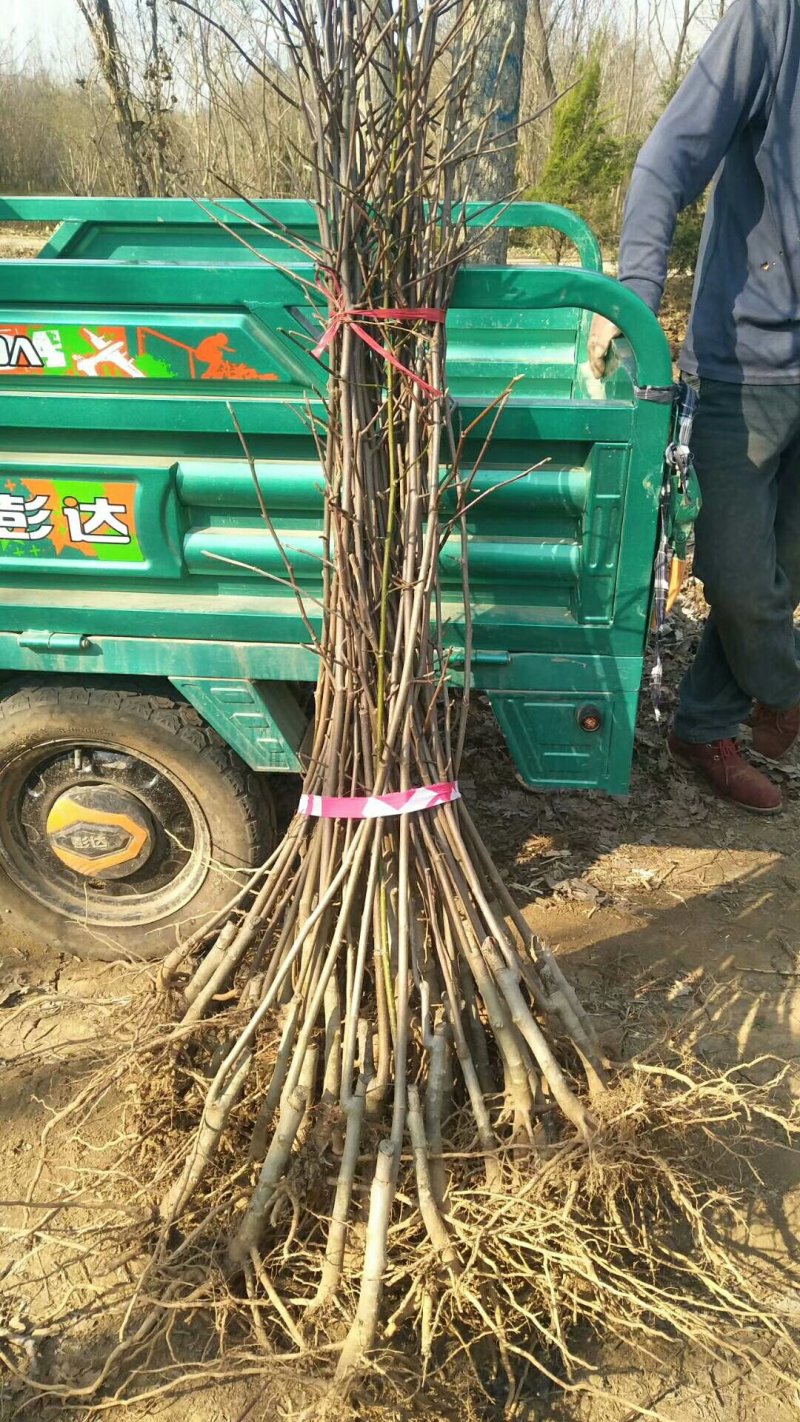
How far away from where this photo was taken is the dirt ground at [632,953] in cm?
181

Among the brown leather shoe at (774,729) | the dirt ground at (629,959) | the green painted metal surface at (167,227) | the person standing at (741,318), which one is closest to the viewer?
the dirt ground at (629,959)

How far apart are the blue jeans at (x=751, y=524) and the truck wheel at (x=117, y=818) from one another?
162 centimetres

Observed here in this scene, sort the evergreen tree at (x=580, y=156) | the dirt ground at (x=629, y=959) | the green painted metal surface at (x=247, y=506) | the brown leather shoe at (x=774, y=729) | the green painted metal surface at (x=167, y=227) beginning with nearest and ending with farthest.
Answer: the dirt ground at (x=629, y=959), the green painted metal surface at (x=247, y=506), the green painted metal surface at (x=167, y=227), the brown leather shoe at (x=774, y=729), the evergreen tree at (x=580, y=156)

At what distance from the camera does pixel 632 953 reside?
2.87 metres

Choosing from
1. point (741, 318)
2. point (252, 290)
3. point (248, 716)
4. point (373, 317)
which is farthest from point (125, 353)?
point (741, 318)

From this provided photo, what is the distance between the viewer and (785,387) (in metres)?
2.93

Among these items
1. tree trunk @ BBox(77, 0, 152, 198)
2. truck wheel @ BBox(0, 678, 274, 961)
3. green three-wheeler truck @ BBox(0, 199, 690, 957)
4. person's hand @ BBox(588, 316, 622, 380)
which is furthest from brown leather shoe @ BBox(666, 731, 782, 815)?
tree trunk @ BBox(77, 0, 152, 198)

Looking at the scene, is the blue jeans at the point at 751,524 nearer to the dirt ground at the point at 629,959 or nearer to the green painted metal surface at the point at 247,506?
the dirt ground at the point at 629,959

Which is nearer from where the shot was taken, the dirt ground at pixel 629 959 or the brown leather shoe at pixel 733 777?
the dirt ground at pixel 629 959

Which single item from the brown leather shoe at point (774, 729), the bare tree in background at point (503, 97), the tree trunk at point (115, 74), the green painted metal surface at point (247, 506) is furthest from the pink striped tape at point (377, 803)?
the tree trunk at point (115, 74)

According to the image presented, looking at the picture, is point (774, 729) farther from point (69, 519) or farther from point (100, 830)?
point (69, 519)

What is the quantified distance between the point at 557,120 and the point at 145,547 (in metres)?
13.3

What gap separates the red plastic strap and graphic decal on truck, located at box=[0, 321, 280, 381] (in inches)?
13.3

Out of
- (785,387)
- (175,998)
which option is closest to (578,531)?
(785,387)
